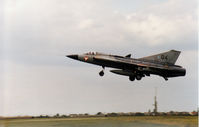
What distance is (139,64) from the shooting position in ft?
168

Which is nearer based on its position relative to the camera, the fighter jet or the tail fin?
the fighter jet

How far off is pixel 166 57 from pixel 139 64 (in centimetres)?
629

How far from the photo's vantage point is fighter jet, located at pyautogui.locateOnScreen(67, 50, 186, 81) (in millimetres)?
48562

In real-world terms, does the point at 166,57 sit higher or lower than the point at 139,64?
higher

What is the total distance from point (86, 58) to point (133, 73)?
8.66 metres

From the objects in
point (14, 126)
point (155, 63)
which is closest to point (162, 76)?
point (155, 63)

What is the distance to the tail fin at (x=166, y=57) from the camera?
5395cm

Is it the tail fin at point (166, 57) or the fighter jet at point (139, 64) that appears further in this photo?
the tail fin at point (166, 57)

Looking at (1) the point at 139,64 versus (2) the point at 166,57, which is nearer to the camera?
(1) the point at 139,64

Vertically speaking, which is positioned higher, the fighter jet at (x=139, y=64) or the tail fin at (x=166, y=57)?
the tail fin at (x=166, y=57)

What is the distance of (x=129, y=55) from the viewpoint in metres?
50.5

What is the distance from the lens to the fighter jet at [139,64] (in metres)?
48.6

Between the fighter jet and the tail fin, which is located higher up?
the tail fin

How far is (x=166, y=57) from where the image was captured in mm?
54875
